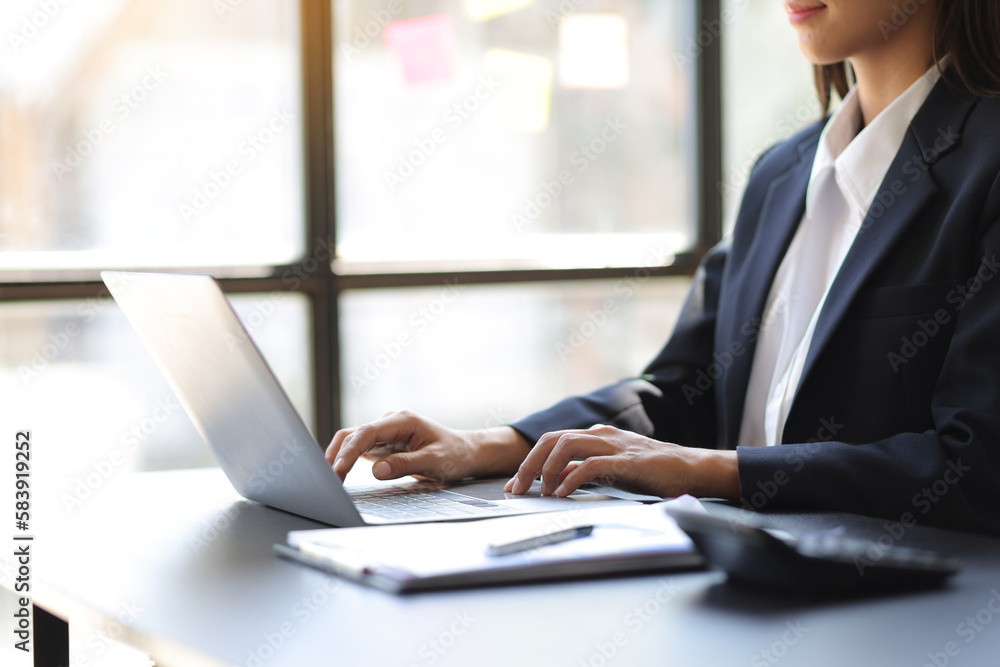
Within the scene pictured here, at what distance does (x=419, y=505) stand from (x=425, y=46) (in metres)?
2.39

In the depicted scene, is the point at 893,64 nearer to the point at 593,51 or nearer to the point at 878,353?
the point at 878,353

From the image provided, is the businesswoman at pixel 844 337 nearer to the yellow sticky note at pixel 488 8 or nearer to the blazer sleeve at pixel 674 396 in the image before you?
the blazer sleeve at pixel 674 396

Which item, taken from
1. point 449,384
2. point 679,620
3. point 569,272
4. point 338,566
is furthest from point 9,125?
point 679,620

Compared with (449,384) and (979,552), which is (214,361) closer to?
(979,552)

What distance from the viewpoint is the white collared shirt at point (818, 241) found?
1.48 metres

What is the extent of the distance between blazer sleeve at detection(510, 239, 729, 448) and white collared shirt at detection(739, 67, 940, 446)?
8cm

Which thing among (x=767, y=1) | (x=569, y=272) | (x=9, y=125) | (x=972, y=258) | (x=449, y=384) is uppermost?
(x=767, y=1)

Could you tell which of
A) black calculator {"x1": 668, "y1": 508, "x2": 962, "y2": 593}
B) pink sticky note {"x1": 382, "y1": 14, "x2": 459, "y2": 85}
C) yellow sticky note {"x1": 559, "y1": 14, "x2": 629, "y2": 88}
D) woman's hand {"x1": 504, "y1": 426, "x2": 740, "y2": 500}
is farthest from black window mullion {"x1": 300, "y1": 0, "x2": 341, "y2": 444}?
black calculator {"x1": 668, "y1": 508, "x2": 962, "y2": 593}

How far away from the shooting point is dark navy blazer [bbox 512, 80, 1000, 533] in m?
1.08

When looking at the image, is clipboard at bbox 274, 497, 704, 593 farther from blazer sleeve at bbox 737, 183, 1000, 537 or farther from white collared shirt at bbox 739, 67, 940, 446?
white collared shirt at bbox 739, 67, 940, 446

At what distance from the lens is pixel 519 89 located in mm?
3400

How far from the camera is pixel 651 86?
12.0ft

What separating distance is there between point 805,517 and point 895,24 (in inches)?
32.0

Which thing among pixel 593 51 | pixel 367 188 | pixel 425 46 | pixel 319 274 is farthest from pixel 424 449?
pixel 593 51
